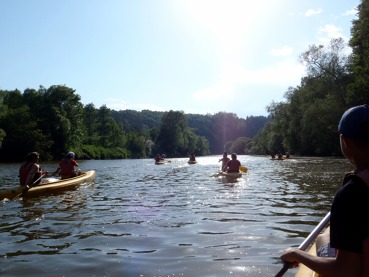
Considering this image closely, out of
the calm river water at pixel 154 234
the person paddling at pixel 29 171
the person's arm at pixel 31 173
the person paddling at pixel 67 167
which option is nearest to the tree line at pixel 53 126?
the person paddling at pixel 67 167

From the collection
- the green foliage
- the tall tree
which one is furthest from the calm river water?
the green foliage

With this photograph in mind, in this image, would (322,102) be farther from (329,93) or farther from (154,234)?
(154,234)

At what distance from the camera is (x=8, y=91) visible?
2601 inches

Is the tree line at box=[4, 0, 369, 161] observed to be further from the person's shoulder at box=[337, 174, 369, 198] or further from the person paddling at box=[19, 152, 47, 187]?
the person's shoulder at box=[337, 174, 369, 198]

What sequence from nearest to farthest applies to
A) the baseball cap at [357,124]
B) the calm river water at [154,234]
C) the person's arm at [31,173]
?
the baseball cap at [357,124] → the calm river water at [154,234] → the person's arm at [31,173]

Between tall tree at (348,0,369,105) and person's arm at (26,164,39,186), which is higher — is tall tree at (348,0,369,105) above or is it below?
above

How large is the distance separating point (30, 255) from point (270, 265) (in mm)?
3376

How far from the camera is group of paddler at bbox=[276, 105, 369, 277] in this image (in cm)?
214

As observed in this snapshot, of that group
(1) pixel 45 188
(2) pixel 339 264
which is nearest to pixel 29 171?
(1) pixel 45 188

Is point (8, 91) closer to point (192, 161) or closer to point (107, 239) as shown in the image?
point (192, 161)

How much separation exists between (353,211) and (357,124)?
0.54m

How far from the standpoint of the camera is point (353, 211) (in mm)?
2150

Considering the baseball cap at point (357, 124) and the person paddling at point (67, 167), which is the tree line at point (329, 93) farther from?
the baseball cap at point (357, 124)

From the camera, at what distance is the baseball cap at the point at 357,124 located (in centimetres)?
229
